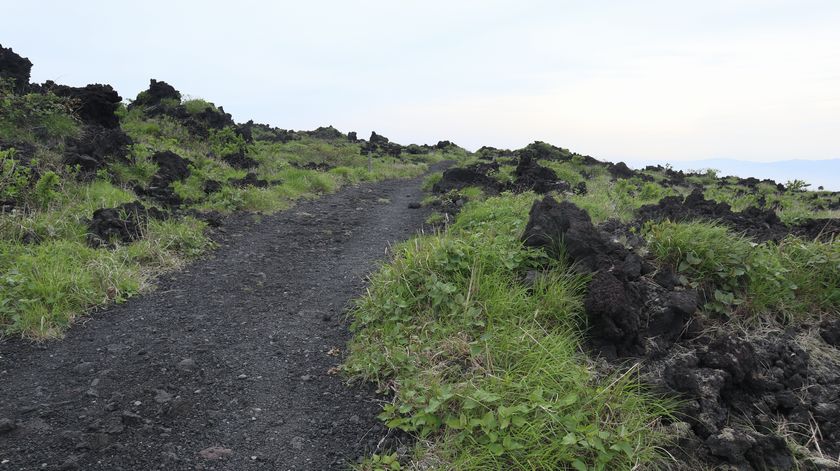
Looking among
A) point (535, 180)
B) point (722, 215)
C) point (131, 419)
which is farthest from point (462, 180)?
point (131, 419)

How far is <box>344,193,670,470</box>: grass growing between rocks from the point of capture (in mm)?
2951

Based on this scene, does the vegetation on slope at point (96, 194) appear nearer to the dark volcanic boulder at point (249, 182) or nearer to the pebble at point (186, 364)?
the dark volcanic boulder at point (249, 182)

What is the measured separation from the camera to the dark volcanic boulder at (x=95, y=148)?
963cm

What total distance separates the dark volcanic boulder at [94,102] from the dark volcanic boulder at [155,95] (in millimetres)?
7038

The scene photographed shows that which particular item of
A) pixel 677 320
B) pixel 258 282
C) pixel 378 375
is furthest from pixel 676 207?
pixel 258 282

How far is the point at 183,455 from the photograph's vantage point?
10.3 feet

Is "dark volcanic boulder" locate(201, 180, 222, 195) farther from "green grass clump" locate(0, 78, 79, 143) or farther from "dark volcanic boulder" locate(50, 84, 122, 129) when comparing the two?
"dark volcanic boulder" locate(50, 84, 122, 129)

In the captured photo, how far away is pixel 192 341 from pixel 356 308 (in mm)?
1672

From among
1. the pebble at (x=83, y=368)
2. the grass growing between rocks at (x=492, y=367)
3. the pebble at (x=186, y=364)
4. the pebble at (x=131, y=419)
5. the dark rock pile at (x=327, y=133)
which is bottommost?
the pebble at (x=131, y=419)

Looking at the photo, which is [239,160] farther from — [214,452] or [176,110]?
[214,452]

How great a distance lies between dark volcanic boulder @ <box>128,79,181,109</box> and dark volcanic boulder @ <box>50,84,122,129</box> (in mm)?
7038

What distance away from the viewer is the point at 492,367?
12.2 ft

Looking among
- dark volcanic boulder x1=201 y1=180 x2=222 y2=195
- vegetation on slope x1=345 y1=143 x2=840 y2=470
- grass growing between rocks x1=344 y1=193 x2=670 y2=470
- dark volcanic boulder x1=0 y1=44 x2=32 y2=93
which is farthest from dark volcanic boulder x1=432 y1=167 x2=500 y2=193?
dark volcanic boulder x1=0 y1=44 x2=32 y2=93

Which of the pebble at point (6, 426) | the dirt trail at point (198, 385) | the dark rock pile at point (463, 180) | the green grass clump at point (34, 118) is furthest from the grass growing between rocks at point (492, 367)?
the green grass clump at point (34, 118)
